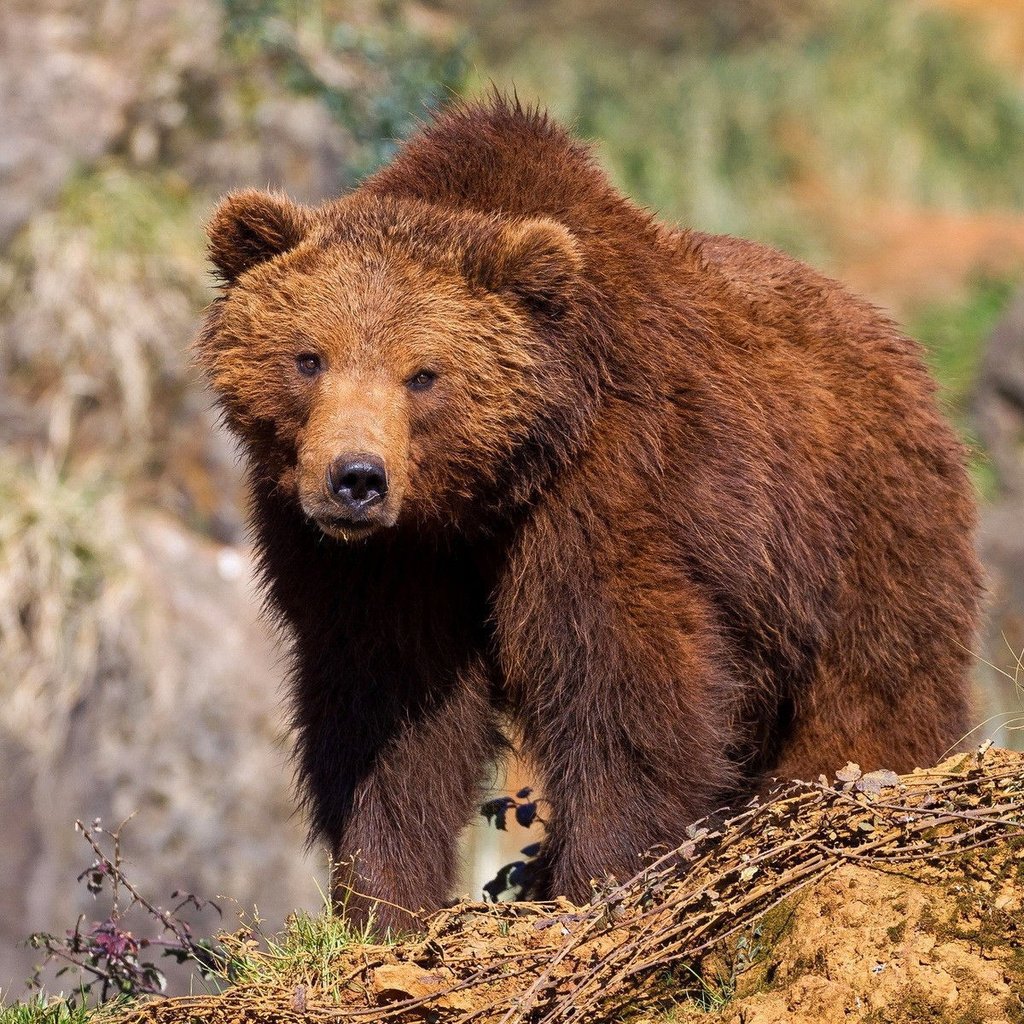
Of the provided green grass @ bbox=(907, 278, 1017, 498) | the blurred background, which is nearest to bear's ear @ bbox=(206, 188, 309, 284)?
the blurred background

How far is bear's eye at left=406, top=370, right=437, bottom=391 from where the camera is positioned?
4.50 meters

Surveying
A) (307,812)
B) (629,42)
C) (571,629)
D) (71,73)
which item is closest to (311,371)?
(571,629)

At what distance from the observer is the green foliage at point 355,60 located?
9.76 m

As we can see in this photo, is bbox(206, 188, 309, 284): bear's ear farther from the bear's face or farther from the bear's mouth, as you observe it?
the bear's mouth

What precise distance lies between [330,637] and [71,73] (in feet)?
Result: 29.7

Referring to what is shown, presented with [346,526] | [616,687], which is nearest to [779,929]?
[616,687]

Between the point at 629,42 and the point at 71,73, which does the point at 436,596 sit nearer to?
the point at 71,73

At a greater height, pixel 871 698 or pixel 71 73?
pixel 71 73

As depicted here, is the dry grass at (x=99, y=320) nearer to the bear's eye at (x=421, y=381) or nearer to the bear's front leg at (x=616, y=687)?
the bear's eye at (x=421, y=381)

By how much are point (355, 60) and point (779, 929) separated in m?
9.56

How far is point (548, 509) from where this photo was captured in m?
4.56

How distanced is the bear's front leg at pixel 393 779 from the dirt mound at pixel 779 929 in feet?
3.05

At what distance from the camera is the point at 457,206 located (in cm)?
481

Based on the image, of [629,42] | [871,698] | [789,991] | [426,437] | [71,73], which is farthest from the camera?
[629,42]
